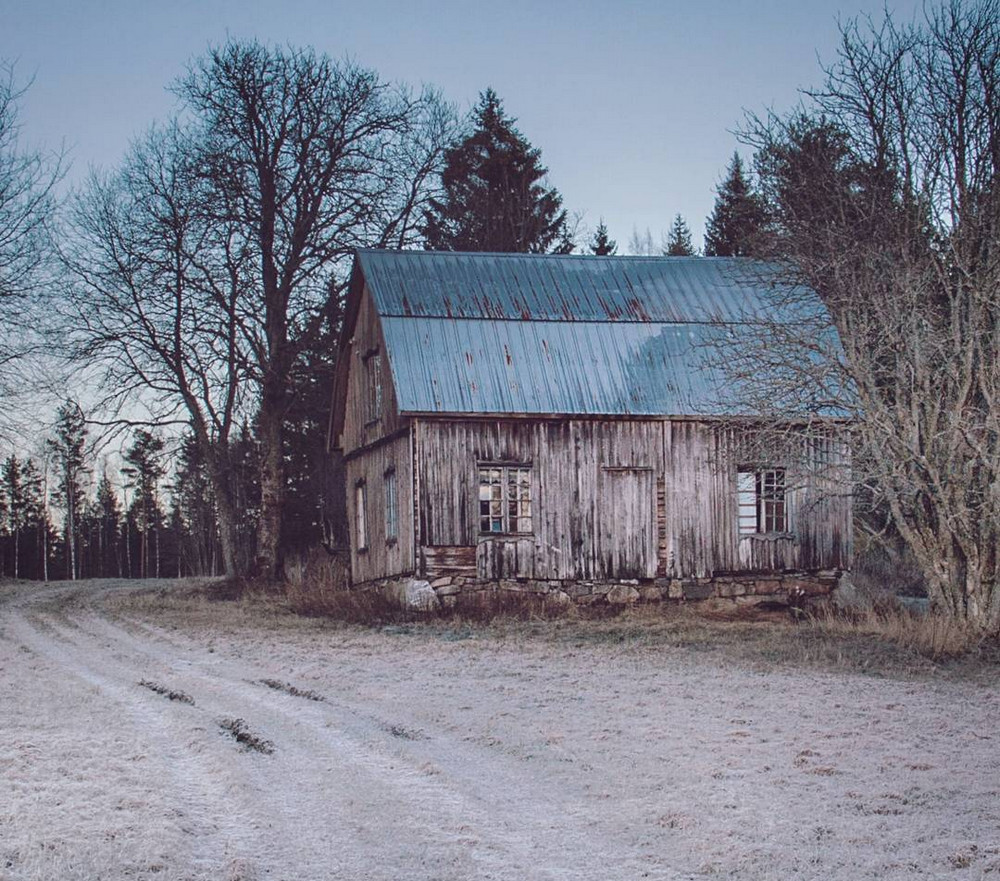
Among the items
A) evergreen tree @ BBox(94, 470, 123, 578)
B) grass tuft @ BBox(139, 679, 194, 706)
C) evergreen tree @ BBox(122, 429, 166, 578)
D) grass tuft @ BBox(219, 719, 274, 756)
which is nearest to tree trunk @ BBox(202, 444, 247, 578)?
grass tuft @ BBox(139, 679, 194, 706)

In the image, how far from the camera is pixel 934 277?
17672mm

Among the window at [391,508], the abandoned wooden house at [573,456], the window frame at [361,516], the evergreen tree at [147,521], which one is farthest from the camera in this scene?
the evergreen tree at [147,521]

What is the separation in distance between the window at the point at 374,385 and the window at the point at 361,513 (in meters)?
2.21

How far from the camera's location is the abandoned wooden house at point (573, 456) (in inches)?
892

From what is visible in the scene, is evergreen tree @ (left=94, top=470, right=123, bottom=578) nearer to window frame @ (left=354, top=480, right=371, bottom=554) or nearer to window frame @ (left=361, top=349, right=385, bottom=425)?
window frame @ (left=354, top=480, right=371, bottom=554)

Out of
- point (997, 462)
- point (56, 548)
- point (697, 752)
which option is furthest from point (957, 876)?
point (56, 548)

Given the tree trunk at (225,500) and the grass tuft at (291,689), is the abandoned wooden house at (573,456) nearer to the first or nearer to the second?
the tree trunk at (225,500)

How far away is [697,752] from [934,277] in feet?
34.8

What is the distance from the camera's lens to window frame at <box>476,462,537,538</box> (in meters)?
22.9

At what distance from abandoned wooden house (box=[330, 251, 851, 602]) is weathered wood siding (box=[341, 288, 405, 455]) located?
182mm

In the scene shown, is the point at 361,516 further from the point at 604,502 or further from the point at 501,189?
the point at 501,189

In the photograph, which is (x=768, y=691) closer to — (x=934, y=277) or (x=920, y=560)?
(x=920, y=560)

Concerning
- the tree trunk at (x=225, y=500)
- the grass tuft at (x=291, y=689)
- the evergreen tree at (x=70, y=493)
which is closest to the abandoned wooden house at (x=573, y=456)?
the tree trunk at (x=225, y=500)

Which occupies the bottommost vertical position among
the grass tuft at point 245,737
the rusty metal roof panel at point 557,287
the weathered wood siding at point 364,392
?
the grass tuft at point 245,737
